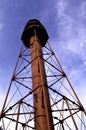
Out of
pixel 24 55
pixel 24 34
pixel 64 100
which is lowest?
pixel 64 100

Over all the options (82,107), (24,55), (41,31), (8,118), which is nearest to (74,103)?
(82,107)

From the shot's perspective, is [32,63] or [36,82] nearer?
[36,82]

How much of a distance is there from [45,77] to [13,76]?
7.71 ft

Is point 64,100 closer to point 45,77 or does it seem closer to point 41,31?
point 45,77

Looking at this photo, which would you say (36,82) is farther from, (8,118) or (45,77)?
(8,118)

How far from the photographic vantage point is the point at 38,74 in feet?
54.2

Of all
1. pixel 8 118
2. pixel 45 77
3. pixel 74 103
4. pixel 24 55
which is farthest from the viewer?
pixel 24 55

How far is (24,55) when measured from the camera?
19141 mm

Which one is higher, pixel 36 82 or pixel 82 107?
pixel 36 82

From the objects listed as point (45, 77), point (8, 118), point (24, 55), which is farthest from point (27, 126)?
point (24, 55)

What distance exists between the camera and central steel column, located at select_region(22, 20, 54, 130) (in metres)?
13.9

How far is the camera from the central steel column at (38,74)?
45.6ft

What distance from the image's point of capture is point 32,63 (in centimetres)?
1761

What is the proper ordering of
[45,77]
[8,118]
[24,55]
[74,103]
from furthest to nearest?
1. [24,55]
2. [45,77]
3. [74,103]
4. [8,118]
